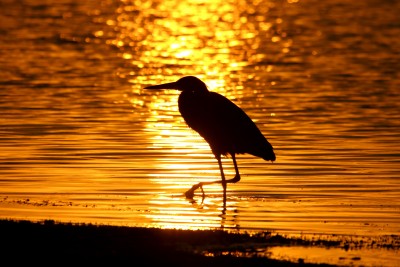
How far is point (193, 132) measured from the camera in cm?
2430

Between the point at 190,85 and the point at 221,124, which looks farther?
the point at 190,85

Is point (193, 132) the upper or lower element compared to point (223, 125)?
upper

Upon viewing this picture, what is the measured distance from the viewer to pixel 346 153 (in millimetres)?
21359

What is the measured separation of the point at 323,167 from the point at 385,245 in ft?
22.3

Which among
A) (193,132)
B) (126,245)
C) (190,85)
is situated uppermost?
(190,85)

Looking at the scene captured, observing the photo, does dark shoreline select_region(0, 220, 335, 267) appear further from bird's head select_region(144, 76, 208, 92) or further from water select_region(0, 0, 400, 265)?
bird's head select_region(144, 76, 208, 92)

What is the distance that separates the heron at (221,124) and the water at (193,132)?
1.77ft

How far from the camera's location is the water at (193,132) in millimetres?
16109

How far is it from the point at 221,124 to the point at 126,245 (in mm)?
5966

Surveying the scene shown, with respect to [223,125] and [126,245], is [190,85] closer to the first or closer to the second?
[223,125]

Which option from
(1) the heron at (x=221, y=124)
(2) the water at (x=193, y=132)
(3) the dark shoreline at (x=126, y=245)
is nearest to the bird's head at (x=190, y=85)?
(1) the heron at (x=221, y=124)

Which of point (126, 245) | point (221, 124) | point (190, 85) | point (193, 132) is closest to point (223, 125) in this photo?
point (221, 124)

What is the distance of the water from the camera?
1611cm

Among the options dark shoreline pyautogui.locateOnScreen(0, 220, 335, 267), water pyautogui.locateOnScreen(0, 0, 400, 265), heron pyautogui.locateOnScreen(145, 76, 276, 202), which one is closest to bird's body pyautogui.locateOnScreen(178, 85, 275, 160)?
heron pyautogui.locateOnScreen(145, 76, 276, 202)
